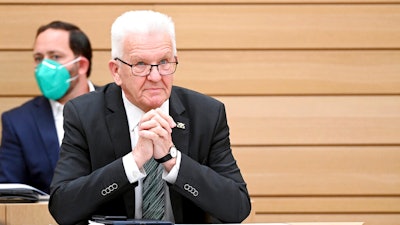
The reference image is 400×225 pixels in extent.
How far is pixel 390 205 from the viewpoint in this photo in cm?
527

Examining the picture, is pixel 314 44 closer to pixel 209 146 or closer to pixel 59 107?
pixel 59 107

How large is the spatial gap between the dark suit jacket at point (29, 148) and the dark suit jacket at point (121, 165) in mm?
1519

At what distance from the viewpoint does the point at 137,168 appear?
282 centimetres

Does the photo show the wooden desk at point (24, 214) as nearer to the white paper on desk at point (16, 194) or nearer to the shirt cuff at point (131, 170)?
the white paper on desk at point (16, 194)

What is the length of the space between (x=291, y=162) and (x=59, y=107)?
1.45 meters

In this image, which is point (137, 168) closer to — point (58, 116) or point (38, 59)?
point (58, 116)

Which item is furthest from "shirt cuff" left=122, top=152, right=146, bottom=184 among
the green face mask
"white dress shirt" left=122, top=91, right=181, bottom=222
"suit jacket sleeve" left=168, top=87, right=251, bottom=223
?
the green face mask

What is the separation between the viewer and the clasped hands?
2820 millimetres

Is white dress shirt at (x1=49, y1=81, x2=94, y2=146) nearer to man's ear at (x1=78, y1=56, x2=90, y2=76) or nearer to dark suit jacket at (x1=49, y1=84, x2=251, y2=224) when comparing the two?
man's ear at (x1=78, y1=56, x2=90, y2=76)

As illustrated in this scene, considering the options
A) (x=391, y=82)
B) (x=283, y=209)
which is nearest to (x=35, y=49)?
(x=283, y=209)

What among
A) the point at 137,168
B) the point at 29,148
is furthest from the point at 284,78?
the point at 137,168

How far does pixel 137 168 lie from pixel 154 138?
0.37 feet

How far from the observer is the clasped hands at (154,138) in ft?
9.25

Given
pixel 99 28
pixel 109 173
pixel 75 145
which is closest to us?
pixel 109 173
